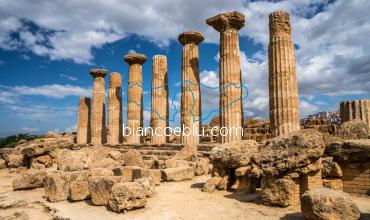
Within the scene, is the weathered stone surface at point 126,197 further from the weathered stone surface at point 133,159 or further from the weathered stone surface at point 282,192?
the weathered stone surface at point 133,159

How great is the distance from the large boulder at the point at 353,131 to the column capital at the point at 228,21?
749 cm

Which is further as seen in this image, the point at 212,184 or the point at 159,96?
the point at 159,96

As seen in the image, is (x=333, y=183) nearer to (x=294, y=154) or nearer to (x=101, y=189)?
(x=294, y=154)

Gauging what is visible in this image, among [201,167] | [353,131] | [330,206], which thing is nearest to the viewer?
[330,206]

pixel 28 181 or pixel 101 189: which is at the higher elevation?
pixel 101 189

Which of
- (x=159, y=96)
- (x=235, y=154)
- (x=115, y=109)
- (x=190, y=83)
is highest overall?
(x=190, y=83)

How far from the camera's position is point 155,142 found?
771 inches

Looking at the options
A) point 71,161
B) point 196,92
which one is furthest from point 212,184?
point 196,92

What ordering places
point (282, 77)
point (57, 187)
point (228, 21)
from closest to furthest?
point (57, 187) → point (282, 77) → point (228, 21)

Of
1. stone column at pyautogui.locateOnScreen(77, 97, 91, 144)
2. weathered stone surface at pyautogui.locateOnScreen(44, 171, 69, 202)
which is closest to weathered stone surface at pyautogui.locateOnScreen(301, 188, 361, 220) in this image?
weathered stone surface at pyautogui.locateOnScreen(44, 171, 69, 202)

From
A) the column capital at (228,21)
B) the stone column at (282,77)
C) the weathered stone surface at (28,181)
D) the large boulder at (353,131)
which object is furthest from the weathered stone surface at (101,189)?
the column capital at (228,21)

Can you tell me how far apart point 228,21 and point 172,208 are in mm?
10552

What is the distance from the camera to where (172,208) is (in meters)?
6.82

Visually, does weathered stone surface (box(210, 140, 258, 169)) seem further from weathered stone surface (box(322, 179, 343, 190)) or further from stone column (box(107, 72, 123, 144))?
stone column (box(107, 72, 123, 144))
